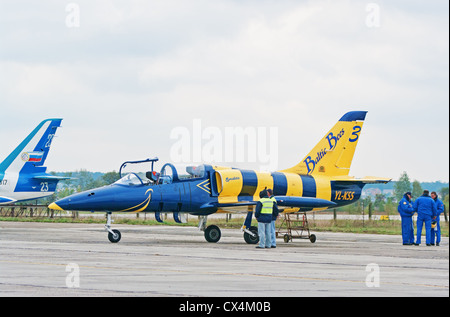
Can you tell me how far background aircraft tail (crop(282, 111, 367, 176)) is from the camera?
27.9 metres

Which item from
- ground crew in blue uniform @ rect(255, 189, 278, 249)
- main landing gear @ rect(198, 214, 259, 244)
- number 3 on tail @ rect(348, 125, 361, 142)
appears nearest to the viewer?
ground crew in blue uniform @ rect(255, 189, 278, 249)

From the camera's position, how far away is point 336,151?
92.4 ft

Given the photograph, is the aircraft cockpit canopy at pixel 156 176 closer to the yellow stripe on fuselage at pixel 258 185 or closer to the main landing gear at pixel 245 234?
the yellow stripe on fuselage at pixel 258 185

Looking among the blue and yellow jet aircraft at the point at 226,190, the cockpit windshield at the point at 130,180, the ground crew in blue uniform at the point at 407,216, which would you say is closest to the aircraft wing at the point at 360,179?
the blue and yellow jet aircraft at the point at 226,190

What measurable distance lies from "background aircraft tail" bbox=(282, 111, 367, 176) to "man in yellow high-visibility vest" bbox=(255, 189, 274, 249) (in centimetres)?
576

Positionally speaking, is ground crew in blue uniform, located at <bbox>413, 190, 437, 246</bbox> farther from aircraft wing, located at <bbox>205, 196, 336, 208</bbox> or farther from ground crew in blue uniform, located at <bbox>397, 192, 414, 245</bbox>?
aircraft wing, located at <bbox>205, 196, 336, 208</bbox>

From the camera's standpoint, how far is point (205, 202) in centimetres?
2464

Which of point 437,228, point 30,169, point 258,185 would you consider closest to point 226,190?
point 258,185

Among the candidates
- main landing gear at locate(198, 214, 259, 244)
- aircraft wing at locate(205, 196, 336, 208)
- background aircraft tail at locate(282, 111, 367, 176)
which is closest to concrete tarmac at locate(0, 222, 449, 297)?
main landing gear at locate(198, 214, 259, 244)

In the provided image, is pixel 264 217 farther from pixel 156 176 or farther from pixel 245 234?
pixel 156 176

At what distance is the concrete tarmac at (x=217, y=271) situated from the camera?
36.2 ft
